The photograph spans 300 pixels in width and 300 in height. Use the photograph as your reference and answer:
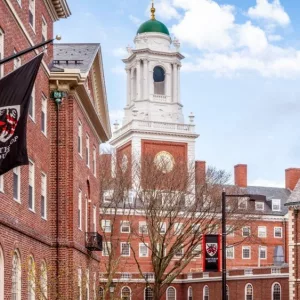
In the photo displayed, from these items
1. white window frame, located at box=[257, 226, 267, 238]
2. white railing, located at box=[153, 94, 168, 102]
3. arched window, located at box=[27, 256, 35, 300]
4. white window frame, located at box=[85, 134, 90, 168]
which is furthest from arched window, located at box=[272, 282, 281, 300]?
arched window, located at box=[27, 256, 35, 300]

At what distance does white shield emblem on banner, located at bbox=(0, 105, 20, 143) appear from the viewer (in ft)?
57.9

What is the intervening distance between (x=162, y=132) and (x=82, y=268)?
6609 centimetres

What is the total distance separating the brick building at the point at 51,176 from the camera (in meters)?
27.4

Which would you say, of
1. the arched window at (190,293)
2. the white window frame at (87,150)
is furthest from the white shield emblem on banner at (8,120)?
the arched window at (190,293)

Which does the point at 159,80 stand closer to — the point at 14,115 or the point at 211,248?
the point at 211,248

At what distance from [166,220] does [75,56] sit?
5115 centimetres

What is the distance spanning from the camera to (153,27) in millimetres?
111750

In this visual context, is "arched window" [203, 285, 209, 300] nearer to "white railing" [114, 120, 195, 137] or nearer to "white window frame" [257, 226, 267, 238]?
"white window frame" [257, 226, 267, 238]

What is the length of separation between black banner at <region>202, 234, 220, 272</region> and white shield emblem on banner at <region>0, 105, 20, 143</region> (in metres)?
17.7

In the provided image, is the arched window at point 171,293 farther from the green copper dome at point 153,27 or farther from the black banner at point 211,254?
the black banner at point 211,254

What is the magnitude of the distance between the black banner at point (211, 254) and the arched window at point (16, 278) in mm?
8475

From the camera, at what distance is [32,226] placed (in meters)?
30.5

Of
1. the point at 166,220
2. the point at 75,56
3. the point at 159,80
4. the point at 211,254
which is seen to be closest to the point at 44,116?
the point at 75,56

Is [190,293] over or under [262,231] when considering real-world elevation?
under
